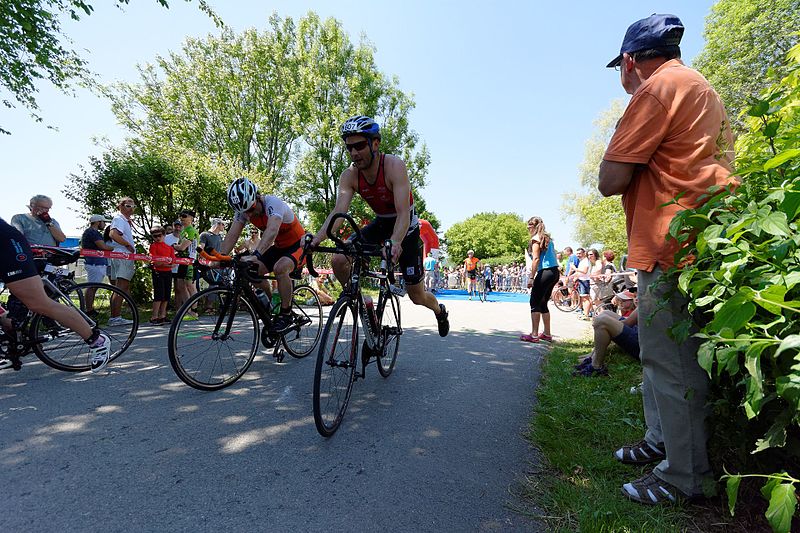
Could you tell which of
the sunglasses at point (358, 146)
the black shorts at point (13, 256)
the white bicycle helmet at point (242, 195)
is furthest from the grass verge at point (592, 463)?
the black shorts at point (13, 256)

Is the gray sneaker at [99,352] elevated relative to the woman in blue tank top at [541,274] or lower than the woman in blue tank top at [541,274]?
lower

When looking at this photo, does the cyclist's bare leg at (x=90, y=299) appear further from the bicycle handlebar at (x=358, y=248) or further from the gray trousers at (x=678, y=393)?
the gray trousers at (x=678, y=393)

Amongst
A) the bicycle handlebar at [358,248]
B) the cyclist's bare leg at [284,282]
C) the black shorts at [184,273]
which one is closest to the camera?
the bicycle handlebar at [358,248]

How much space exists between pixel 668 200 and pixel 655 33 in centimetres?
99

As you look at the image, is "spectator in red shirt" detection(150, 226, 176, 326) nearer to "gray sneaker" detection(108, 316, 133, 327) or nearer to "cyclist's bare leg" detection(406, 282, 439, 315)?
"gray sneaker" detection(108, 316, 133, 327)

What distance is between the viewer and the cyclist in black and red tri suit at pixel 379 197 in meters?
3.44

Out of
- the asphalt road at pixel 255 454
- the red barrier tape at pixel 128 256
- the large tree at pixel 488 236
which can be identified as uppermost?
the large tree at pixel 488 236

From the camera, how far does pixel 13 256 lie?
10.9ft

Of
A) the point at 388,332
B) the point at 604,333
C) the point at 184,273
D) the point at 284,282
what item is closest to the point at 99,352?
the point at 284,282

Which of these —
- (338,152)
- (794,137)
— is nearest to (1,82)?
(794,137)

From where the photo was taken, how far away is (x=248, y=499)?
6.35 feet

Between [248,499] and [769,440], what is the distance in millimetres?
2208

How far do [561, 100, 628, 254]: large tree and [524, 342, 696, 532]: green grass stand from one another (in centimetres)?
2383

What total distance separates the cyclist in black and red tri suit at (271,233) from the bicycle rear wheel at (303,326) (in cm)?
19
